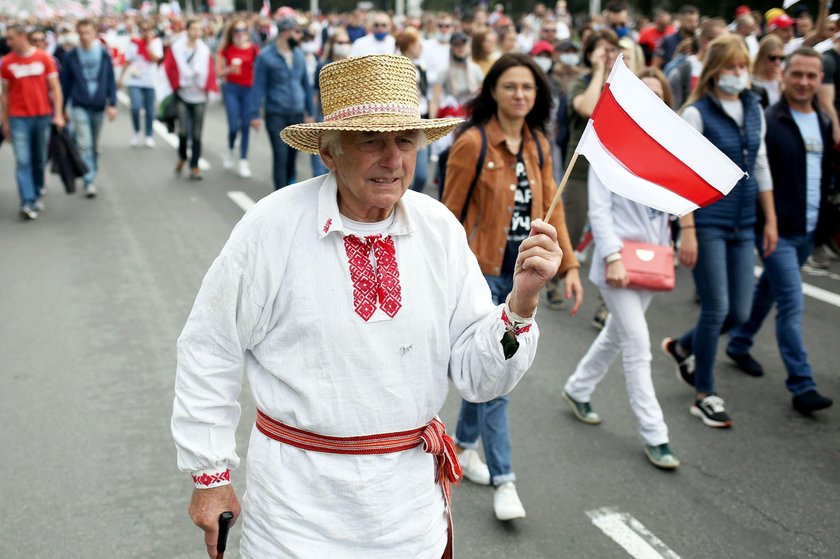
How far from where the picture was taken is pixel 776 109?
18.3 ft

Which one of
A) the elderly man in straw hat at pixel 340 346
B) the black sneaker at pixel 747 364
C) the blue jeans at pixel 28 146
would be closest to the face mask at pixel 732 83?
the black sneaker at pixel 747 364

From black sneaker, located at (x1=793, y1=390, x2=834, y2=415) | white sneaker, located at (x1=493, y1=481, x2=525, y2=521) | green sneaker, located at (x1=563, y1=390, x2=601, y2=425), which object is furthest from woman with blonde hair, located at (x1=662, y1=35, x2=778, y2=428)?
white sneaker, located at (x1=493, y1=481, x2=525, y2=521)

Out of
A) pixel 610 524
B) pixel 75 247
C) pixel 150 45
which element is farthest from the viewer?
pixel 150 45

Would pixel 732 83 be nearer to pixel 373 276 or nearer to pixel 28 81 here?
pixel 373 276

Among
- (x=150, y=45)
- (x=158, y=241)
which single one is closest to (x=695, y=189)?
(x=158, y=241)

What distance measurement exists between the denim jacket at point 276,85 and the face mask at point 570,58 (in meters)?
3.20

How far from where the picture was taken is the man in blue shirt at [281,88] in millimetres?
10883

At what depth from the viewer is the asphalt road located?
159 inches

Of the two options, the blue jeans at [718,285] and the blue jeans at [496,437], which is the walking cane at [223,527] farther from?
the blue jeans at [718,285]

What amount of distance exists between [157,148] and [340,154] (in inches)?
540

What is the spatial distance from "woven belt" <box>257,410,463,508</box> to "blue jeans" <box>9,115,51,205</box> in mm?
8554

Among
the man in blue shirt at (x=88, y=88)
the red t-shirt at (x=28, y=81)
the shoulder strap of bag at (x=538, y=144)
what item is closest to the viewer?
the shoulder strap of bag at (x=538, y=144)

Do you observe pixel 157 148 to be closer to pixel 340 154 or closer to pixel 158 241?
pixel 158 241

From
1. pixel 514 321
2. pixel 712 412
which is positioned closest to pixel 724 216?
pixel 712 412
